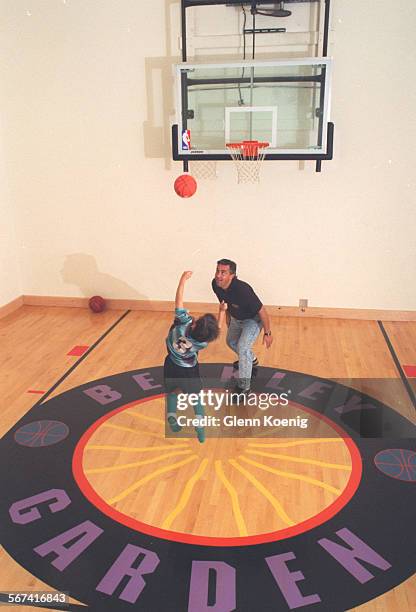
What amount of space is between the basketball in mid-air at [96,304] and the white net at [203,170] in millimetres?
2105

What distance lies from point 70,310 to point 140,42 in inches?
141

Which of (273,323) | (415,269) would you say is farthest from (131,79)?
(415,269)

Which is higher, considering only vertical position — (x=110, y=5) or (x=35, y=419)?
(x=110, y=5)

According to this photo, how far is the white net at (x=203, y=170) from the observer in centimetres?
676

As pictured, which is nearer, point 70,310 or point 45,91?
point 45,91

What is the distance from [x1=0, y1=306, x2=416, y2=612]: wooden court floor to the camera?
4590 millimetres

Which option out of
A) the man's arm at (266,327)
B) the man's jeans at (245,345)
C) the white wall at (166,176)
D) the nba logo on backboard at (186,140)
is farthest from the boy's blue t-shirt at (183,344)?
the white wall at (166,176)

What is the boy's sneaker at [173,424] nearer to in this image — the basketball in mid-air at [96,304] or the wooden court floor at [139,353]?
the wooden court floor at [139,353]

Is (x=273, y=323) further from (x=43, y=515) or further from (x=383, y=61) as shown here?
(x=43, y=515)

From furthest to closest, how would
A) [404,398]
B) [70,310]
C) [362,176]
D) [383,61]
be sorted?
[70,310], [362,176], [383,61], [404,398]

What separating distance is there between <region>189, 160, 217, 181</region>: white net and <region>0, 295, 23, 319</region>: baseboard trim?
304cm

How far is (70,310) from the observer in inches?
295

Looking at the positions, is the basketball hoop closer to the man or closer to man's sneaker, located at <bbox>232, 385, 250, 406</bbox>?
the man

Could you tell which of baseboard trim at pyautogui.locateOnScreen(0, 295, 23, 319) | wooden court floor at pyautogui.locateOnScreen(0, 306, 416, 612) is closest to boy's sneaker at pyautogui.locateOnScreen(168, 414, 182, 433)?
wooden court floor at pyautogui.locateOnScreen(0, 306, 416, 612)
